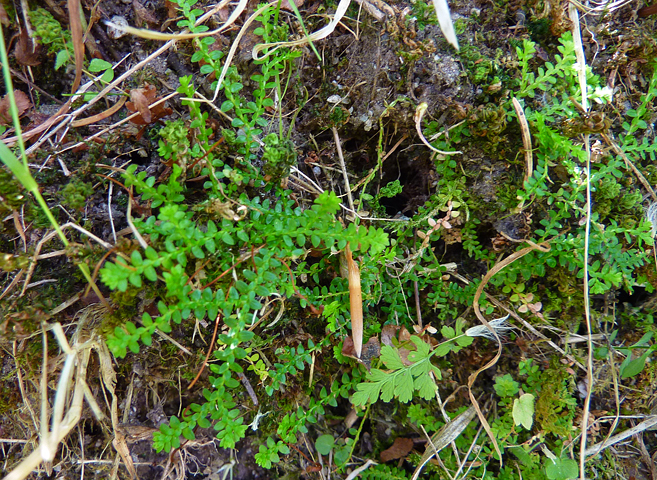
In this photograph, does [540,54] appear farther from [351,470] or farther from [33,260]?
[33,260]

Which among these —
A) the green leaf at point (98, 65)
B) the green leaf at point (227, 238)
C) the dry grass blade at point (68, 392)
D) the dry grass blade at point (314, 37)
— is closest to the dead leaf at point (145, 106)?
the green leaf at point (98, 65)

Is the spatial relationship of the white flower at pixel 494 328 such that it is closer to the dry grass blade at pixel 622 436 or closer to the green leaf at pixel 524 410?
the green leaf at pixel 524 410

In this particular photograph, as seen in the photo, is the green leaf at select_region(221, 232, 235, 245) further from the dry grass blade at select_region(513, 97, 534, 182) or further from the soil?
the dry grass blade at select_region(513, 97, 534, 182)

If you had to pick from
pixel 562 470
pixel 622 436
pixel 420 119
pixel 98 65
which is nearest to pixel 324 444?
pixel 562 470

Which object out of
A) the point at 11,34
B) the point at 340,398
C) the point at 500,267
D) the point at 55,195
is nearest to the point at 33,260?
the point at 55,195

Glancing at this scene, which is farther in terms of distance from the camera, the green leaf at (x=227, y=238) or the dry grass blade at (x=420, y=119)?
the dry grass blade at (x=420, y=119)

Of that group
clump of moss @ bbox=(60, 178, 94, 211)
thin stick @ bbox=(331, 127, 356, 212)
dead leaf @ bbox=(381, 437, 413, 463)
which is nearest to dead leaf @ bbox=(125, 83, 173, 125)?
clump of moss @ bbox=(60, 178, 94, 211)

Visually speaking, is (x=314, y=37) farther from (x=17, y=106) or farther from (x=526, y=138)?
(x=17, y=106)
